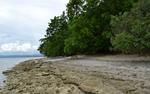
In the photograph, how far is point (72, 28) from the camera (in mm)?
64312

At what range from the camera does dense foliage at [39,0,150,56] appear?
43.6 metres

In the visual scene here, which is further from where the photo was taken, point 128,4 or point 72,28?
point 72,28

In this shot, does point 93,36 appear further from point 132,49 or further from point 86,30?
point 132,49

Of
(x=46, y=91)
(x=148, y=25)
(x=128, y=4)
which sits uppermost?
(x=128, y=4)

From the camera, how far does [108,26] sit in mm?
60094

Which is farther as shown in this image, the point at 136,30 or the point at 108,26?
the point at 108,26

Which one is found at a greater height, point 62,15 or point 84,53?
point 62,15

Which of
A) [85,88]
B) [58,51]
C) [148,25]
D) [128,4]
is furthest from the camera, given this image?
[58,51]

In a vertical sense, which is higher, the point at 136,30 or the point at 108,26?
the point at 108,26

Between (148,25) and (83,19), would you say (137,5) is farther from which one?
(83,19)

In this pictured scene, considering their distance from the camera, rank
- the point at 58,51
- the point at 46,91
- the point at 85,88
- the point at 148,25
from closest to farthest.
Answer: the point at 85,88
the point at 46,91
the point at 148,25
the point at 58,51

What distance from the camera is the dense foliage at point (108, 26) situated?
43562mm

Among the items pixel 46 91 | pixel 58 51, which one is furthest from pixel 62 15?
pixel 46 91

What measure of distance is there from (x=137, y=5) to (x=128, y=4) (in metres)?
11.6
